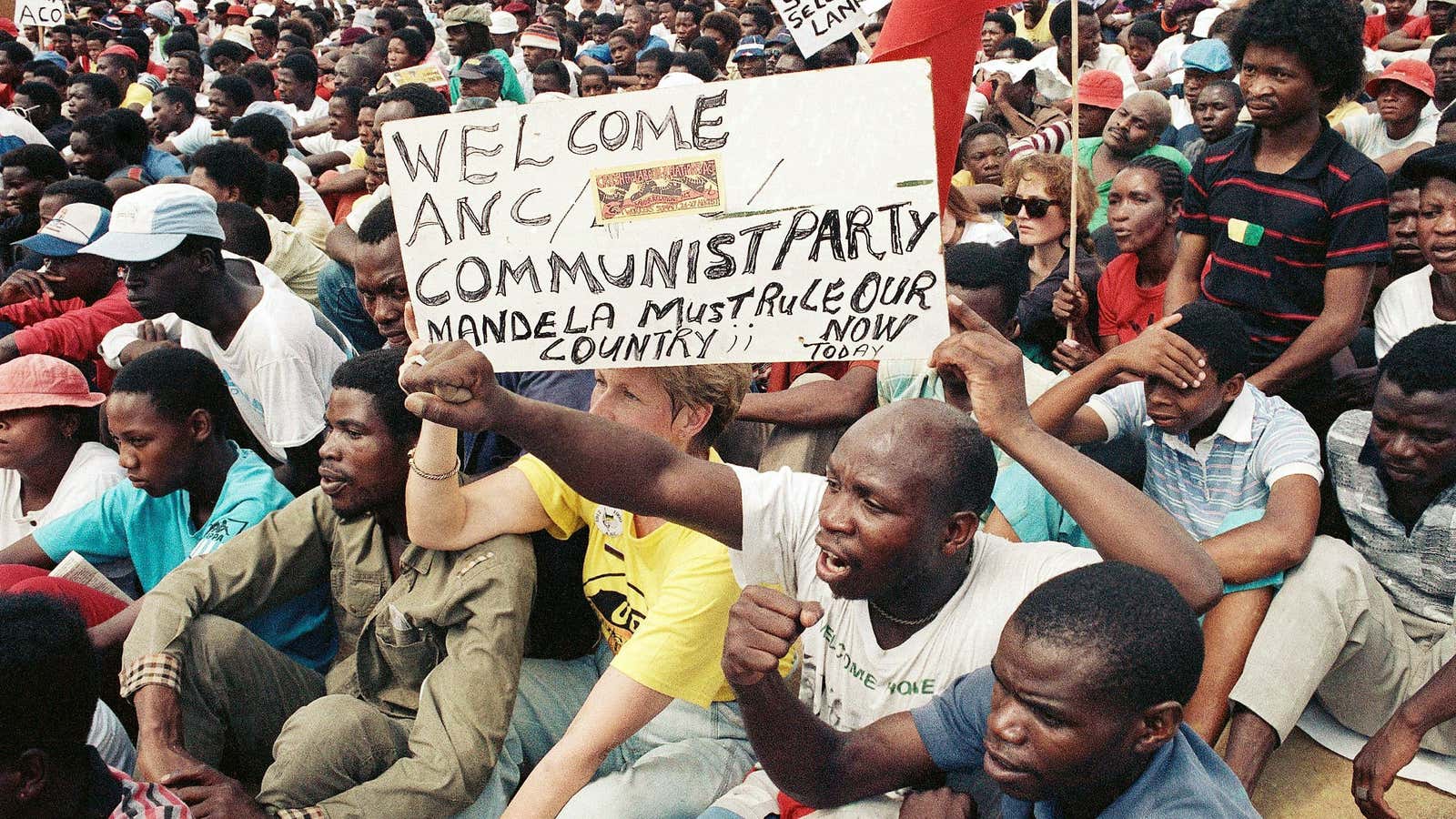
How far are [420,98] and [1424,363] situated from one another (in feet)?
17.1

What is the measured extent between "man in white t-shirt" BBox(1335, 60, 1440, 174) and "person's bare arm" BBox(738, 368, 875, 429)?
12.3ft

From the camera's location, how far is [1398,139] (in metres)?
6.48

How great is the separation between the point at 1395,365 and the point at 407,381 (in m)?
2.40

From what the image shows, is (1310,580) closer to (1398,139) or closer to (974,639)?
(974,639)

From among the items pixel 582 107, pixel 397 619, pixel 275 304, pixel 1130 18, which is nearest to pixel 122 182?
pixel 275 304

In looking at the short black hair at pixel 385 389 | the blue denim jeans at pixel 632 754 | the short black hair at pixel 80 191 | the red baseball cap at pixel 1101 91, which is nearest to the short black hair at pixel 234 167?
the short black hair at pixel 80 191

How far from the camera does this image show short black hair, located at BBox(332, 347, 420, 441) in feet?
10.7

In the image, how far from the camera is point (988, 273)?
3.94 metres

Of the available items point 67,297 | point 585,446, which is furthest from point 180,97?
point 585,446

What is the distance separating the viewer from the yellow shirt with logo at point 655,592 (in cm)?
269

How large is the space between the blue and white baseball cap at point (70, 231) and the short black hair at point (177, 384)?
208 centimetres

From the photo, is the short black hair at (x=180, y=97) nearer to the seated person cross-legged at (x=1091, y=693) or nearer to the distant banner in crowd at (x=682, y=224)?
the distant banner in crowd at (x=682, y=224)

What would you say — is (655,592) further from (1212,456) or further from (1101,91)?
(1101,91)

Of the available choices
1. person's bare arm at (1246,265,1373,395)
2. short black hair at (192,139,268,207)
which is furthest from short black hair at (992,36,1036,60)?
person's bare arm at (1246,265,1373,395)
